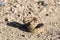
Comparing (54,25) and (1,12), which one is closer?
(54,25)

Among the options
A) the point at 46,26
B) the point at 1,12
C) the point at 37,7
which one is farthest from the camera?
the point at 37,7

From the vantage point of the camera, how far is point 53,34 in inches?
215

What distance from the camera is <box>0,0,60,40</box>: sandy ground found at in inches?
210

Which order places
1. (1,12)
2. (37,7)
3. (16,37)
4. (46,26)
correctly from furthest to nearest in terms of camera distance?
(37,7) < (1,12) < (46,26) < (16,37)

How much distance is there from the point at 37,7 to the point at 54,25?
110cm

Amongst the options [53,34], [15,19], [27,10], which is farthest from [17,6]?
[53,34]

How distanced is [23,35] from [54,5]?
83.8 inches

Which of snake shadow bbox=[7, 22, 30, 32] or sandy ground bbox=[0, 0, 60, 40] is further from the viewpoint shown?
snake shadow bbox=[7, 22, 30, 32]

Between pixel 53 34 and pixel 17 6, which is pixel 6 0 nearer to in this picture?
pixel 17 6

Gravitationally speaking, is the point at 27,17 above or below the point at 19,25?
above

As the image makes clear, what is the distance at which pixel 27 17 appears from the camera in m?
5.86

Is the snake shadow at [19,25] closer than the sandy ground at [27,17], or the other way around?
the sandy ground at [27,17]

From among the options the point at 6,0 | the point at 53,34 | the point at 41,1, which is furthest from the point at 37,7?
the point at 53,34

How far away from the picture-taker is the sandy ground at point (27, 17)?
17.5 feet
